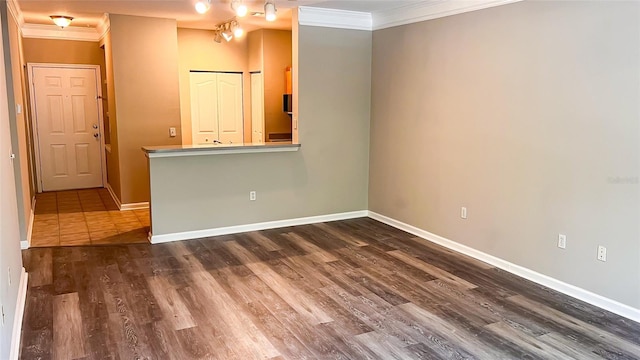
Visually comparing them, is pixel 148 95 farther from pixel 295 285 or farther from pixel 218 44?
pixel 295 285

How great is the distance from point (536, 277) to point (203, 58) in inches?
213

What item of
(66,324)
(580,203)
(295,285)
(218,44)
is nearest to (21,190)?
(66,324)

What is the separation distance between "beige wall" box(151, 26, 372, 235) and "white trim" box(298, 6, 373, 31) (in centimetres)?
7

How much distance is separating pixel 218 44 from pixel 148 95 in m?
1.53

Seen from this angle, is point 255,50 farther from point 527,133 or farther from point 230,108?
point 527,133

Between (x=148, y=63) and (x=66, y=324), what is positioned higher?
(x=148, y=63)

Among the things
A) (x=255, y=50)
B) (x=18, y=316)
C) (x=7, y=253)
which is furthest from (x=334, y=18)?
(x=18, y=316)

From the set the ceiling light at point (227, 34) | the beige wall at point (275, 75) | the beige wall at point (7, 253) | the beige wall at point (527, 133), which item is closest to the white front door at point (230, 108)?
the beige wall at point (275, 75)

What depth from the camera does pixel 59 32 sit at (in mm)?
7145

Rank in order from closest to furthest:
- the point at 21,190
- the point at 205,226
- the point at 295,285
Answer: the point at 295,285 → the point at 21,190 → the point at 205,226

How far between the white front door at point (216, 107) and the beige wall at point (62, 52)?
1.75 meters

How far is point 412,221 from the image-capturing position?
5316mm

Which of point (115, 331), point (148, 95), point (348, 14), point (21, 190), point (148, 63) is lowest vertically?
point (115, 331)

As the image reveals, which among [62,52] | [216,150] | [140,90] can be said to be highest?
[62,52]
